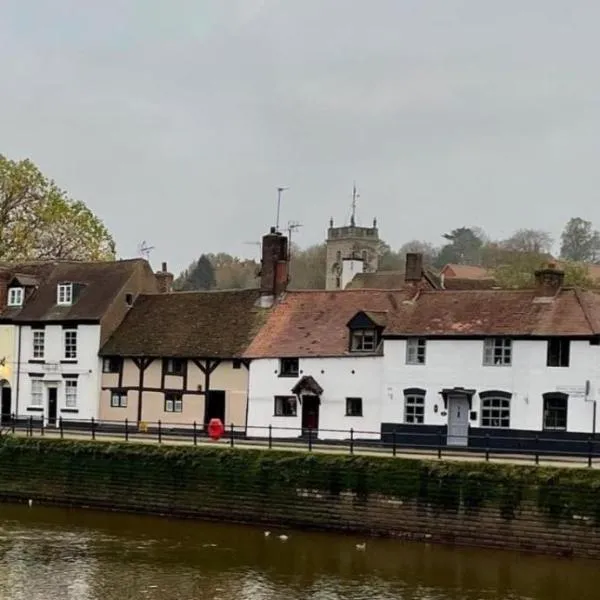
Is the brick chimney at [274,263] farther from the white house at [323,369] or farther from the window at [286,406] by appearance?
the window at [286,406]

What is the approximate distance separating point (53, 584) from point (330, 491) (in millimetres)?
10111

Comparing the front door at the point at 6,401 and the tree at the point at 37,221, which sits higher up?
the tree at the point at 37,221

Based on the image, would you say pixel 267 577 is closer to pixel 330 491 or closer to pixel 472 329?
pixel 330 491

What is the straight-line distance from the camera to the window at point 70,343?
5093 cm

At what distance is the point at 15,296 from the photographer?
53625 mm

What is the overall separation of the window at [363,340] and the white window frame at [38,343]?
51.8 ft

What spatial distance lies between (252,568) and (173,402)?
63.8 feet

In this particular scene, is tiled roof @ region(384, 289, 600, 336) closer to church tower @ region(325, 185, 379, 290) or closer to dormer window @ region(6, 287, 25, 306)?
dormer window @ region(6, 287, 25, 306)

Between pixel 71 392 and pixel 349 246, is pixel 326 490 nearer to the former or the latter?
pixel 71 392

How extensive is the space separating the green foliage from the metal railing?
127cm

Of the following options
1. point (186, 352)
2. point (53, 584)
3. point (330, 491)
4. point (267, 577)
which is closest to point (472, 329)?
point (330, 491)

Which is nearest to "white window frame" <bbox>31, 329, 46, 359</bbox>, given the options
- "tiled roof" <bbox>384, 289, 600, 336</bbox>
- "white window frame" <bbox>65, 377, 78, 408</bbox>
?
"white window frame" <bbox>65, 377, 78, 408</bbox>

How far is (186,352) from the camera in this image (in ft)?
157

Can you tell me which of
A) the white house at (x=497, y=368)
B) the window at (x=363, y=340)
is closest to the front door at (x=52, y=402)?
the window at (x=363, y=340)
